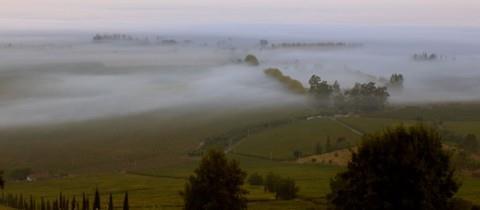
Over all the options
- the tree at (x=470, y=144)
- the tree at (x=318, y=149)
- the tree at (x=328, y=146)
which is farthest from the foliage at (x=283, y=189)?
the tree at (x=470, y=144)

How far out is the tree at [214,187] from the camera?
56.8m

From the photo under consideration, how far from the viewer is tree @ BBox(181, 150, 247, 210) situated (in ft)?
186

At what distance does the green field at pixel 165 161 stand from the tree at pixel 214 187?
85.7 feet

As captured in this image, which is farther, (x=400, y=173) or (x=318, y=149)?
(x=318, y=149)

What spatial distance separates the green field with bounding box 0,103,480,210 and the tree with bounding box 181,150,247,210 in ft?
85.7

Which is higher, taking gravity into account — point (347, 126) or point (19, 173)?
point (347, 126)

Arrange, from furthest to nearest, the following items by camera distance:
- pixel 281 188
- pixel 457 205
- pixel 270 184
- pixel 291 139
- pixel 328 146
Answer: pixel 291 139, pixel 328 146, pixel 270 184, pixel 281 188, pixel 457 205

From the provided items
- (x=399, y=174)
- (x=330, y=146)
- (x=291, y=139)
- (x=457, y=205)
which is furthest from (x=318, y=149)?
(x=399, y=174)

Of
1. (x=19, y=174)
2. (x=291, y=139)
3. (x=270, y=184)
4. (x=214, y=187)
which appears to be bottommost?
(x=270, y=184)

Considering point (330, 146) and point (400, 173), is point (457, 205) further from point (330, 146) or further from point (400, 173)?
point (330, 146)

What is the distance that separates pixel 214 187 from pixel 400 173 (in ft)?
52.4

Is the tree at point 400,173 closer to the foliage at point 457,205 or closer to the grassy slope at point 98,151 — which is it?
the foliage at point 457,205

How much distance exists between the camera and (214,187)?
56.8 meters

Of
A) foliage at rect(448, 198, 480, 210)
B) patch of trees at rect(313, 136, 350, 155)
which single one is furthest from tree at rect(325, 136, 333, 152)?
foliage at rect(448, 198, 480, 210)
